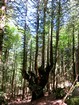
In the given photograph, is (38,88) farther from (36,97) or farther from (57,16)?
(57,16)

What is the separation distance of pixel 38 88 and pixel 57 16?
6510mm

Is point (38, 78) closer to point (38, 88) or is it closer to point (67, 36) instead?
point (38, 88)

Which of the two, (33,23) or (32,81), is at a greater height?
(33,23)

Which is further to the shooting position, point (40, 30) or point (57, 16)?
point (40, 30)

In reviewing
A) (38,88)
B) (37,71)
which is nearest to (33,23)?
(37,71)

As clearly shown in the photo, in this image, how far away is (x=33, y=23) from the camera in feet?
66.0

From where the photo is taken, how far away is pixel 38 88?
16.5 m

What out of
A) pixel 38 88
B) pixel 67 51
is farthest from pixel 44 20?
pixel 67 51

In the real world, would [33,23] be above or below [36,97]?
above

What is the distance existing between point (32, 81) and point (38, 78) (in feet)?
1.95

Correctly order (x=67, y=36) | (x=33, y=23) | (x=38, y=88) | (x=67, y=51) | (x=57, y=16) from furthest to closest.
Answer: (x=67, y=51), (x=67, y=36), (x=33, y=23), (x=57, y=16), (x=38, y=88)

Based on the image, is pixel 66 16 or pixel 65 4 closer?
pixel 65 4

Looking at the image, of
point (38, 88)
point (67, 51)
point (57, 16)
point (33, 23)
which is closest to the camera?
point (38, 88)

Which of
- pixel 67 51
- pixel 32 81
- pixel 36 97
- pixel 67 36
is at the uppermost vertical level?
pixel 67 36
